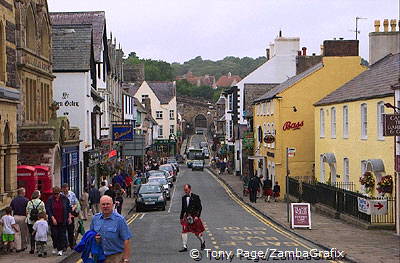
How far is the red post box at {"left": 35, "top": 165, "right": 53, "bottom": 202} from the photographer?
24297mm

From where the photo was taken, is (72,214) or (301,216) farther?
(301,216)

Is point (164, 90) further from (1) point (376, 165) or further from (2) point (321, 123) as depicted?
(1) point (376, 165)

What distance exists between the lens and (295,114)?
1834 inches

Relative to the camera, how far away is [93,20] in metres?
48.3

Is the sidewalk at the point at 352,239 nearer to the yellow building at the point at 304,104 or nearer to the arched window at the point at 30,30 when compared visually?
the arched window at the point at 30,30

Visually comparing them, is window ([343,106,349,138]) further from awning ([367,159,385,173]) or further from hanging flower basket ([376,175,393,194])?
hanging flower basket ([376,175,393,194])

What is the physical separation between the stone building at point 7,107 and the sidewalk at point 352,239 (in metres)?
9.89

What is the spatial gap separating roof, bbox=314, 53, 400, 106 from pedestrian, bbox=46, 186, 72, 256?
14.6m

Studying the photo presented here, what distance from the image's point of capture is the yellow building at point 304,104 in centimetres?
4481

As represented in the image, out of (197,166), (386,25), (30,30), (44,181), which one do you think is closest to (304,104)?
(386,25)

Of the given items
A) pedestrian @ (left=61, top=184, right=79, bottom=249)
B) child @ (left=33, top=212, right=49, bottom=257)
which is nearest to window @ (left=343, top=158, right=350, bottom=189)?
pedestrian @ (left=61, top=184, right=79, bottom=249)

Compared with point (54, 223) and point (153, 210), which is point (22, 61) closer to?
point (54, 223)

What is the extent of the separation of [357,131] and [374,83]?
2.44m

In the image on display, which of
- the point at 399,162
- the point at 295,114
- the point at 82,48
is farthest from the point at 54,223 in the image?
the point at 295,114
